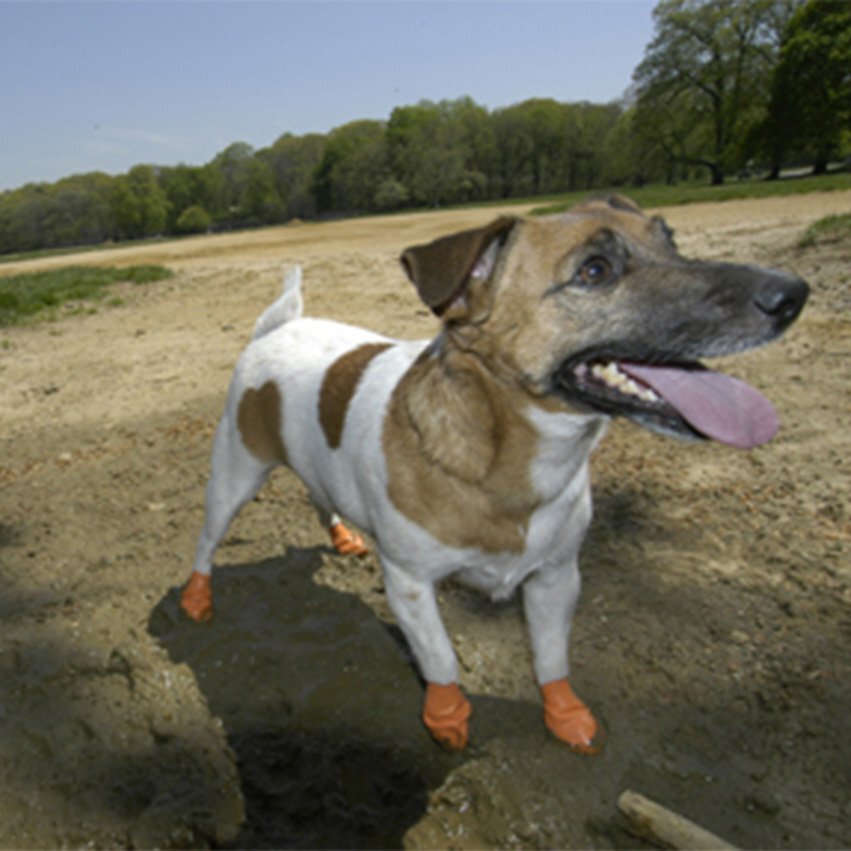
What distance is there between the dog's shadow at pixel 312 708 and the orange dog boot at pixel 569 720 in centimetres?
15

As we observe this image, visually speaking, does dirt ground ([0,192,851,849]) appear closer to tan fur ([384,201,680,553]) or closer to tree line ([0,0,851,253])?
tan fur ([384,201,680,553])

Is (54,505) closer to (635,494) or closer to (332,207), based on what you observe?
(635,494)

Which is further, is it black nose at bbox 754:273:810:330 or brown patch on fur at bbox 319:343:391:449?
brown patch on fur at bbox 319:343:391:449

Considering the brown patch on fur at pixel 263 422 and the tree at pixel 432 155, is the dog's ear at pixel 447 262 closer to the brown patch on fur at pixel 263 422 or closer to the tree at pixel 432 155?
the brown patch on fur at pixel 263 422

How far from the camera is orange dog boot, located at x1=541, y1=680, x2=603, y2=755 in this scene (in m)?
2.94

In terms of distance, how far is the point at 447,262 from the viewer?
246 cm

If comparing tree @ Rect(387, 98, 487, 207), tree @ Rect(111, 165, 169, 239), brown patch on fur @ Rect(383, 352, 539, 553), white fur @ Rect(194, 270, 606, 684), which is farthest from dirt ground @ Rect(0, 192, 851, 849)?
tree @ Rect(111, 165, 169, 239)

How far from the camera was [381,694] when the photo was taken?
3.36 meters

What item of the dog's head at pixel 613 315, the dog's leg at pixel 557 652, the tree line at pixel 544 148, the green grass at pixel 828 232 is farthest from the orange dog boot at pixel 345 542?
the tree line at pixel 544 148

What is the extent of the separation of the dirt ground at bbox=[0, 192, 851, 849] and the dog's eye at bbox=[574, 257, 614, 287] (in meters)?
1.78

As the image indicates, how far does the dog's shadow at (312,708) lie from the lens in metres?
2.78

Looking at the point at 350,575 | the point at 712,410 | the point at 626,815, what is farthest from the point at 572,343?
the point at 350,575

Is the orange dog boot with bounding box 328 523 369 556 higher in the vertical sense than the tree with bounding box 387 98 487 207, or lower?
lower

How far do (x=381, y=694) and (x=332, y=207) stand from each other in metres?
77.1
